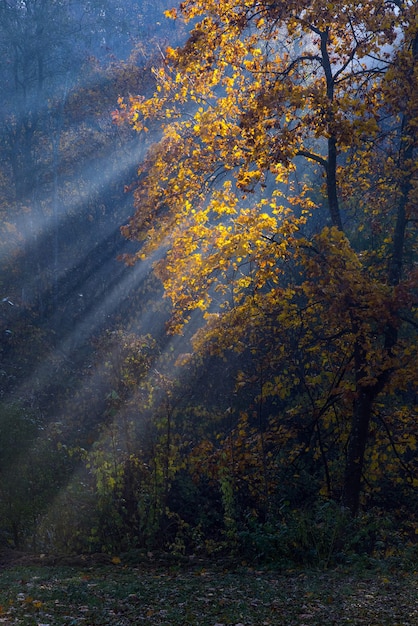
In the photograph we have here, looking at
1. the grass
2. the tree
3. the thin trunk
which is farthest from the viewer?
the thin trunk

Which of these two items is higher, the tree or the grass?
the tree

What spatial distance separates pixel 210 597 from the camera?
22.3 ft

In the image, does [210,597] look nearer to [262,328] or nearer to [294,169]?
[262,328]

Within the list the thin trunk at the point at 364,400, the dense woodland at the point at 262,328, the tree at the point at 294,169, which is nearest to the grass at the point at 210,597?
the dense woodland at the point at 262,328

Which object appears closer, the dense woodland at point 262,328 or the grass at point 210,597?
the grass at point 210,597

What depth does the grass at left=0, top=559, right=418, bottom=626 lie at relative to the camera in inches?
231

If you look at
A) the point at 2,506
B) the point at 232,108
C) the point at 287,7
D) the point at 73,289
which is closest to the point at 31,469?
the point at 2,506

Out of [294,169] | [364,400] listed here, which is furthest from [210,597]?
[294,169]

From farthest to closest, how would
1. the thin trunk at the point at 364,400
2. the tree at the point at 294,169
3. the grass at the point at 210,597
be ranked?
1. the thin trunk at the point at 364,400
2. the tree at the point at 294,169
3. the grass at the point at 210,597

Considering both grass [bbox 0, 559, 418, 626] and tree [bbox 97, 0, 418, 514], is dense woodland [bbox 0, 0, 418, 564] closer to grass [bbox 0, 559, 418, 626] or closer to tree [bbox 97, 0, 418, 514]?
tree [bbox 97, 0, 418, 514]

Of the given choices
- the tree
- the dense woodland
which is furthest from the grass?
the tree

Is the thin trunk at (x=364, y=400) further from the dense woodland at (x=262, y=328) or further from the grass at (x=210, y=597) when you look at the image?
the grass at (x=210, y=597)

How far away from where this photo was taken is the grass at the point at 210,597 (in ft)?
19.2

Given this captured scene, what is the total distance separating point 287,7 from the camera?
8.70 metres
